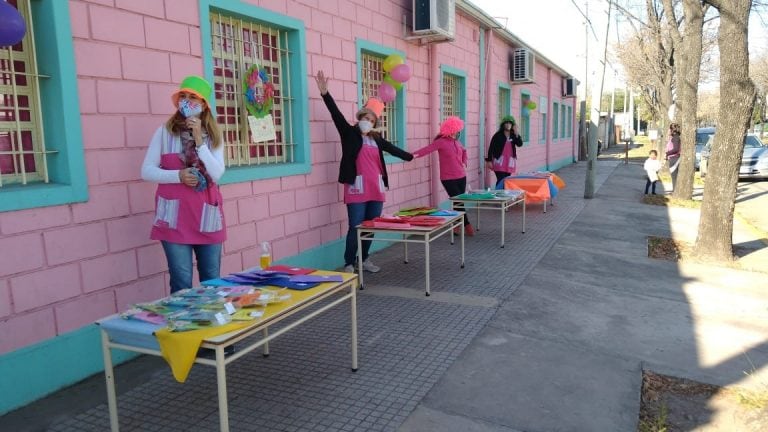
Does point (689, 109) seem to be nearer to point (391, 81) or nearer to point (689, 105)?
point (689, 105)

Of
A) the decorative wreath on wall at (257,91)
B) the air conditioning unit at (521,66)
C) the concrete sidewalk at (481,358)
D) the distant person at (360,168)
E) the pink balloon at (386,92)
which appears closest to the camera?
the concrete sidewalk at (481,358)

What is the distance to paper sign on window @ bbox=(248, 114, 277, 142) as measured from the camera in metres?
5.15

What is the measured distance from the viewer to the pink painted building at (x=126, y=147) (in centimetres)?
335

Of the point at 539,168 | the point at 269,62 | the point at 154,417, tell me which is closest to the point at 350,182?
the point at 269,62

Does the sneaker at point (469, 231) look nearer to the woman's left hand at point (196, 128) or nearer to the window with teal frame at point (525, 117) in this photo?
the woman's left hand at point (196, 128)

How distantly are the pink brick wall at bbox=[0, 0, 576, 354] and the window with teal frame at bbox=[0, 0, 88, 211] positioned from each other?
0.09 m

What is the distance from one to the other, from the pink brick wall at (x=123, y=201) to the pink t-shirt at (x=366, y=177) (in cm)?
47

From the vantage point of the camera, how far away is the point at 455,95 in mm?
10617

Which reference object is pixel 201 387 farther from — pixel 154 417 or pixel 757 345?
pixel 757 345

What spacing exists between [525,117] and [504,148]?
610 cm

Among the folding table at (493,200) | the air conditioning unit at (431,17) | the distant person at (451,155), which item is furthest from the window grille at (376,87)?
the folding table at (493,200)

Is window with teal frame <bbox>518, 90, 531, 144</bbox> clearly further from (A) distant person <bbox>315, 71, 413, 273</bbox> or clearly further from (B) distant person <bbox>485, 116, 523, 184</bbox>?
(A) distant person <bbox>315, 71, 413, 273</bbox>

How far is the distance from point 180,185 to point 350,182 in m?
2.44

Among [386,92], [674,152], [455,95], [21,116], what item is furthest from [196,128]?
[674,152]
